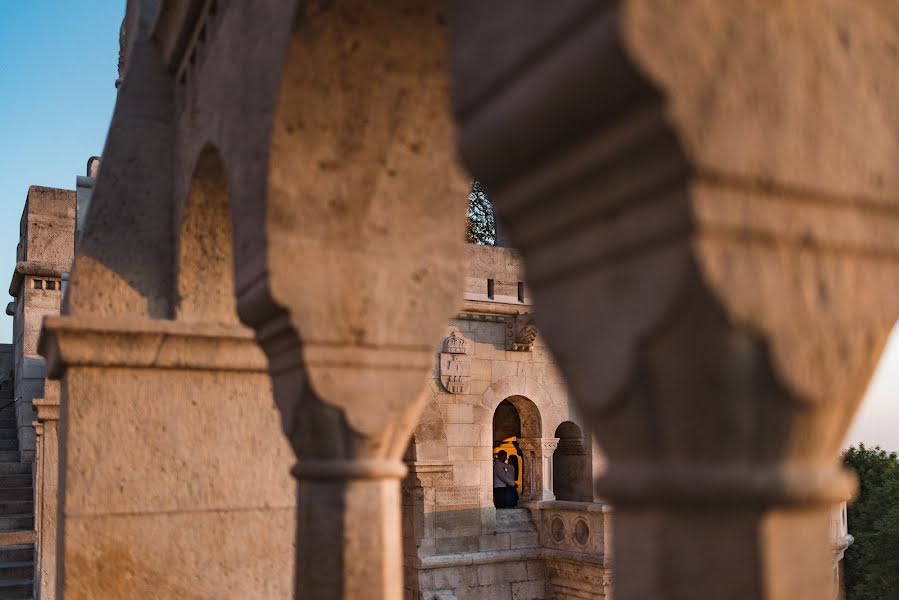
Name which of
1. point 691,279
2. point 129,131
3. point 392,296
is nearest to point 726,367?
point 691,279

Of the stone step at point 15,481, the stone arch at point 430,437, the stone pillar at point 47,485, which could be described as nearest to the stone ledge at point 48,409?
the stone pillar at point 47,485

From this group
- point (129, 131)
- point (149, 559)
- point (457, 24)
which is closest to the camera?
point (457, 24)

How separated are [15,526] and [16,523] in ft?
0.09

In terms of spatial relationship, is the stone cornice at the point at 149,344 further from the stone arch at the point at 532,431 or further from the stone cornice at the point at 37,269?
the stone arch at the point at 532,431

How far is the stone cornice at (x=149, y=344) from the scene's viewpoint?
135 inches

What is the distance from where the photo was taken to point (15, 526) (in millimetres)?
8492

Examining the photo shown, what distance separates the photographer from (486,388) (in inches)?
438

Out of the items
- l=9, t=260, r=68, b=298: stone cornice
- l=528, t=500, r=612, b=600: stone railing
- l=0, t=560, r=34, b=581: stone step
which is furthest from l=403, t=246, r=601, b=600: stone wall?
l=9, t=260, r=68, b=298: stone cornice

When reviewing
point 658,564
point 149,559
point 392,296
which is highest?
point 392,296

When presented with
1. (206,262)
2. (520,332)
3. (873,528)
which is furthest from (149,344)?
(873,528)

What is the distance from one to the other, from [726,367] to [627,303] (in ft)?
0.51

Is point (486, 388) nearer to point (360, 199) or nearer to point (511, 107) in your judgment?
point (360, 199)

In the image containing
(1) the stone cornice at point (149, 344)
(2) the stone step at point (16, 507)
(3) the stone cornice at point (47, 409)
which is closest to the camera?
(1) the stone cornice at point (149, 344)

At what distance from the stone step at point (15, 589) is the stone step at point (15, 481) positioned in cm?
165
